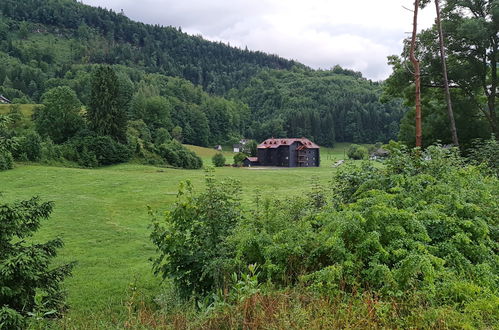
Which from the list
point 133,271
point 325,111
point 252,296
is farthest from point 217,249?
point 325,111

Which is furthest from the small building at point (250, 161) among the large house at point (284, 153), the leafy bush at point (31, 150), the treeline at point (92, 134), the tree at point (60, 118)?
the leafy bush at point (31, 150)

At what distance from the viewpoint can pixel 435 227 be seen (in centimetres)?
634

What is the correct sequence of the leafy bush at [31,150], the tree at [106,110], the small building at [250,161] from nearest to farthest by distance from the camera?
the leafy bush at [31,150] < the tree at [106,110] < the small building at [250,161]

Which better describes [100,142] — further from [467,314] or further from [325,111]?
[325,111]

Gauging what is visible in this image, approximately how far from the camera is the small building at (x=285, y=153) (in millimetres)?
81500

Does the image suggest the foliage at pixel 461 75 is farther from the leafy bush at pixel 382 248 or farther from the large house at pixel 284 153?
the large house at pixel 284 153

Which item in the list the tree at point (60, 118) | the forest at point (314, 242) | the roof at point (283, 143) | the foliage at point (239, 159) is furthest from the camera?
the roof at point (283, 143)

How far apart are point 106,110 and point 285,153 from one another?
41059 mm

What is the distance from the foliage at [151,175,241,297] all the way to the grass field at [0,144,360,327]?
2.83ft

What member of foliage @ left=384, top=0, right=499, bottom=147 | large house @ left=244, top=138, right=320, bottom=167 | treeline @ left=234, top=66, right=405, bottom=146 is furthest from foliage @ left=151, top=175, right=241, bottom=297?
treeline @ left=234, top=66, right=405, bottom=146

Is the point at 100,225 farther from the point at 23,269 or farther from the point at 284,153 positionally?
the point at 284,153

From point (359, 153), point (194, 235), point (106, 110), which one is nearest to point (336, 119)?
point (106, 110)

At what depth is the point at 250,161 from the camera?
82562 mm

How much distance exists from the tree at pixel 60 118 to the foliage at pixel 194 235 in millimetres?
51349
